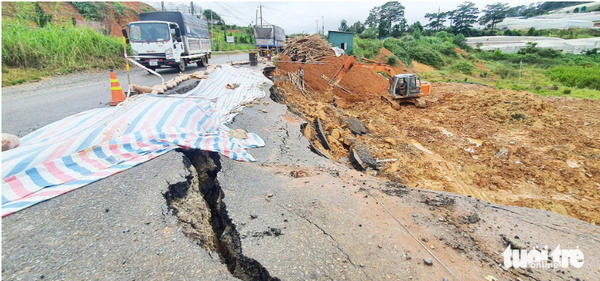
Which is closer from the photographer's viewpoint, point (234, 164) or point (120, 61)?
point (234, 164)

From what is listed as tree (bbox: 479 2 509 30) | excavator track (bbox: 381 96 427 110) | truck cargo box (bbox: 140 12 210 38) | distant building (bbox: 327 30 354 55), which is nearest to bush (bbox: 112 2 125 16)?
truck cargo box (bbox: 140 12 210 38)

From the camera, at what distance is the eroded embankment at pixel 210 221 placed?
2.17 m

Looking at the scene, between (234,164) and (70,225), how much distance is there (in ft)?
6.20

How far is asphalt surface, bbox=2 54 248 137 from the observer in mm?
4746

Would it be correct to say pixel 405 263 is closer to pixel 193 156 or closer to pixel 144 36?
pixel 193 156

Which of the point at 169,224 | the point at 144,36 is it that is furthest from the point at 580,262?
the point at 144,36

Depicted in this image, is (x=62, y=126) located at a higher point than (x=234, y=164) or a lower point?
higher

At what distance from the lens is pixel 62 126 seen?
384 cm

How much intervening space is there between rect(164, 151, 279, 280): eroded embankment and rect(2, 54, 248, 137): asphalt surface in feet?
10.7

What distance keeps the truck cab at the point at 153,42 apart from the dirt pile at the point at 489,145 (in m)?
5.23

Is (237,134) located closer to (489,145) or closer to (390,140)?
(390,140)

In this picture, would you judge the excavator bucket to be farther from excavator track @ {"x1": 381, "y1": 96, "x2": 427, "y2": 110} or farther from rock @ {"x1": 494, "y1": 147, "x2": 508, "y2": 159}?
rock @ {"x1": 494, "y1": 147, "x2": 508, "y2": 159}

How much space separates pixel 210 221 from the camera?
2715mm

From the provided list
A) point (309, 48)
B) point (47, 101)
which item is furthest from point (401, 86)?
point (47, 101)
